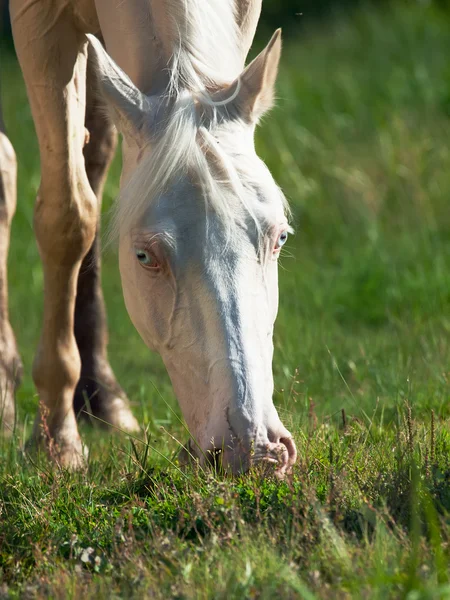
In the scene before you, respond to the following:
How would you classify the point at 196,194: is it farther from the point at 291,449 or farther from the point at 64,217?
the point at 64,217

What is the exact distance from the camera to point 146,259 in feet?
10.5

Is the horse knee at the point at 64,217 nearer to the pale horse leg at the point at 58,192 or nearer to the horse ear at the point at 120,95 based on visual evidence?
the pale horse leg at the point at 58,192

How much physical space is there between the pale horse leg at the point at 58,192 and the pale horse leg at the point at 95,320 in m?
0.46

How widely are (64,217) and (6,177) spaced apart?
67cm

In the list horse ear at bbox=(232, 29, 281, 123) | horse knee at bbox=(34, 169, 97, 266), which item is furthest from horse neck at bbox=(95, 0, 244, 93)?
horse knee at bbox=(34, 169, 97, 266)

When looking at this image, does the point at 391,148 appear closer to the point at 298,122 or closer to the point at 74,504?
the point at 298,122

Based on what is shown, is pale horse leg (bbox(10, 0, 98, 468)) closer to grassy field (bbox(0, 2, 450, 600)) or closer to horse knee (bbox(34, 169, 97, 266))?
horse knee (bbox(34, 169, 97, 266))

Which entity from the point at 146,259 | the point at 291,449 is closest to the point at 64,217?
the point at 146,259

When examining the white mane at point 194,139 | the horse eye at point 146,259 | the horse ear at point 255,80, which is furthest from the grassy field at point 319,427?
the horse ear at point 255,80

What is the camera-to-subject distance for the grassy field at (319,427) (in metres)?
2.32

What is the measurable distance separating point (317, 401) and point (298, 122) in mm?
5892

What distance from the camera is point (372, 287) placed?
6.36m

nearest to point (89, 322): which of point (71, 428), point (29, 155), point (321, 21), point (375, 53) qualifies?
point (71, 428)

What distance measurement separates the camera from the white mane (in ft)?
10.1
